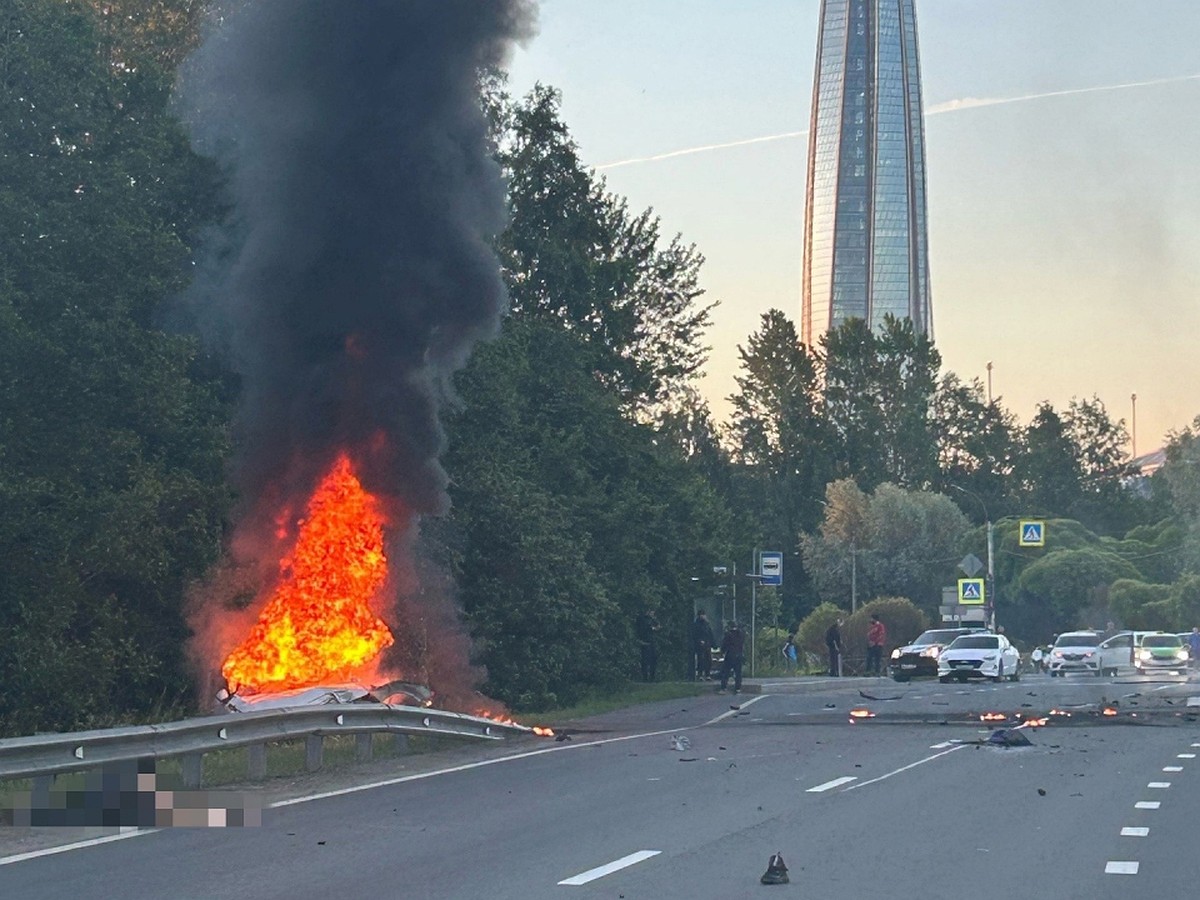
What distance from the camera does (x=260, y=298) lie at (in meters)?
24.3

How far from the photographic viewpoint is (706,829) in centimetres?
1271

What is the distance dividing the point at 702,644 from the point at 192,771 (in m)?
28.8

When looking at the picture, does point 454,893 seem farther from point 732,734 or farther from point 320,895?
point 732,734

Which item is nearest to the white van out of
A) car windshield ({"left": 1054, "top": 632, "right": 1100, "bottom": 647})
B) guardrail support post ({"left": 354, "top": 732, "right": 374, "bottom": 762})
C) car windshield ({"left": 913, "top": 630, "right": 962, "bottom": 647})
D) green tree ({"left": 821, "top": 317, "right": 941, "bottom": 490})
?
car windshield ({"left": 1054, "top": 632, "right": 1100, "bottom": 647})

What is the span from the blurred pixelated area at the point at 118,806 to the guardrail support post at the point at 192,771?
87 cm

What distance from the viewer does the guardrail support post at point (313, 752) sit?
1691cm

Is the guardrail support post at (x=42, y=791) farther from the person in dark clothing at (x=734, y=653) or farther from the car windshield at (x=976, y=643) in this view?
the car windshield at (x=976, y=643)

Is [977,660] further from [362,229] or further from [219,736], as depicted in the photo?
[219,736]

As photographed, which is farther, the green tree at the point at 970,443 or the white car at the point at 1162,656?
the green tree at the point at 970,443

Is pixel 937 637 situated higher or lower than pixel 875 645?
higher

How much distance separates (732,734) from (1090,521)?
115323 millimetres

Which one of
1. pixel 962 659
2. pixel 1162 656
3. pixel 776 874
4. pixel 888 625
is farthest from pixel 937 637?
pixel 776 874

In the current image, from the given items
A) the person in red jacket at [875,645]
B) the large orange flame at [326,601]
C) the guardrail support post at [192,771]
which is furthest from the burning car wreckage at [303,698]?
the person in red jacket at [875,645]

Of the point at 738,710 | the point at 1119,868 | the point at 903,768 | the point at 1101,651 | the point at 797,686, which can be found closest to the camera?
the point at 1119,868
